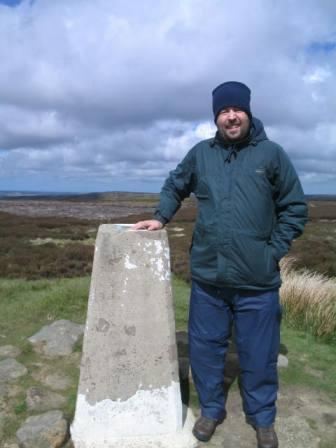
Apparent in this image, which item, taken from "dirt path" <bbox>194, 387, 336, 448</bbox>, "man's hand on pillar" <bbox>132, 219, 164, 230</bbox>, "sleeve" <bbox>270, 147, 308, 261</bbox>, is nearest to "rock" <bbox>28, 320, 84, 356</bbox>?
"dirt path" <bbox>194, 387, 336, 448</bbox>

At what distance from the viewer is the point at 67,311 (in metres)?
6.95

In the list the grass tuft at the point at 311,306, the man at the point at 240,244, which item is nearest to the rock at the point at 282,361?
the grass tuft at the point at 311,306

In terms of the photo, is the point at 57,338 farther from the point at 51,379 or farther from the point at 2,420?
the point at 2,420

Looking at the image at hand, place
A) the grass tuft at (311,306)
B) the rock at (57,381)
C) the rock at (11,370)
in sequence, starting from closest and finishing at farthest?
the rock at (57,381) < the rock at (11,370) < the grass tuft at (311,306)

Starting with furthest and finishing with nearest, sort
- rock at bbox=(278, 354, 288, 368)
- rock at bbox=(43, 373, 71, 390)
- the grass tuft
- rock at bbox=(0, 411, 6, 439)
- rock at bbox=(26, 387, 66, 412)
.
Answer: the grass tuft < rock at bbox=(278, 354, 288, 368) < rock at bbox=(43, 373, 71, 390) < rock at bbox=(26, 387, 66, 412) < rock at bbox=(0, 411, 6, 439)

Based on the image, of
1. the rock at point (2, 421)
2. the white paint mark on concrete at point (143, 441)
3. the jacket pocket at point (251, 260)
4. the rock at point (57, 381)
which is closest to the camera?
the jacket pocket at point (251, 260)

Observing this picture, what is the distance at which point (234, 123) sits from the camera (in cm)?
343

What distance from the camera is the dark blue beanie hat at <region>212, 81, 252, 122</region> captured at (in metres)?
3.42

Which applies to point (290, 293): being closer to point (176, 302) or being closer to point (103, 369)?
point (176, 302)

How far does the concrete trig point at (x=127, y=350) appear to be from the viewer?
3537mm

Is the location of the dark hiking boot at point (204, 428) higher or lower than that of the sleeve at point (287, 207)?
lower

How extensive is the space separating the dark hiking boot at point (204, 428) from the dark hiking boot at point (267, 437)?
37 centimetres

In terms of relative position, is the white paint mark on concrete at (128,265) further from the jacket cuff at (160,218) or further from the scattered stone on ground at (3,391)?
the scattered stone on ground at (3,391)

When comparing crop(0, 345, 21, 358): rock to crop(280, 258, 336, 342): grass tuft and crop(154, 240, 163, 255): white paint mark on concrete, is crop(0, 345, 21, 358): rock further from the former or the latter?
crop(280, 258, 336, 342): grass tuft
